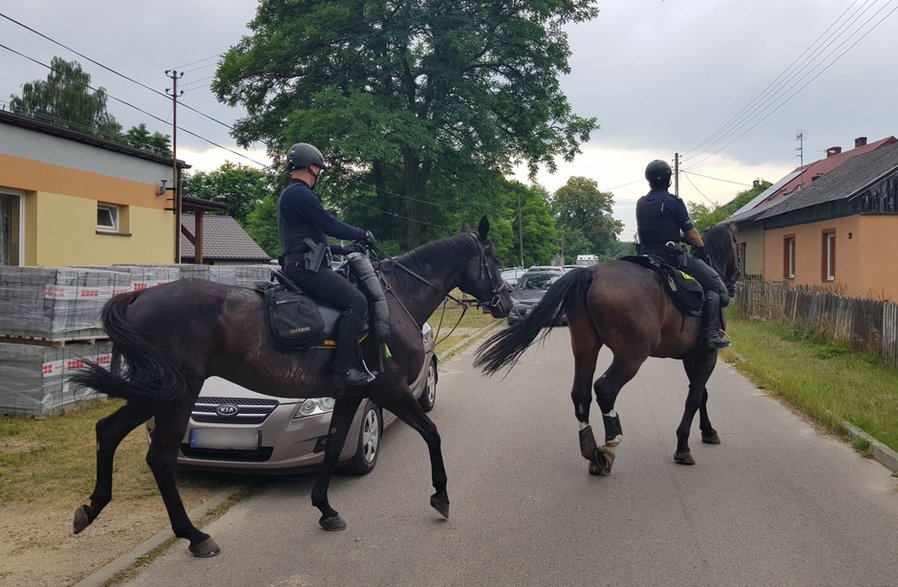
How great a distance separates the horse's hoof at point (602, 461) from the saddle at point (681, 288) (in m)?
1.55

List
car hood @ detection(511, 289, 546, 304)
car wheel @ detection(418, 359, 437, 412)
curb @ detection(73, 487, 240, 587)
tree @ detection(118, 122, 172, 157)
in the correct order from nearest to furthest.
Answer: curb @ detection(73, 487, 240, 587) < car wheel @ detection(418, 359, 437, 412) < car hood @ detection(511, 289, 546, 304) < tree @ detection(118, 122, 172, 157)

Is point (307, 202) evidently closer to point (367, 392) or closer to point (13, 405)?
point (367, 392)

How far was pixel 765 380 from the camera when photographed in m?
11.1

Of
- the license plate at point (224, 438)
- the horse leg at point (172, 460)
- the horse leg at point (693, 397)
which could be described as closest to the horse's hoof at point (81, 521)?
the horse leg at point (172, 460)

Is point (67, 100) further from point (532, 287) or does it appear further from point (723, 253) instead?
point (723, 253)

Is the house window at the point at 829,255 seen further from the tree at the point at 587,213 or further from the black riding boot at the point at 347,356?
the tree at the point at 587,213

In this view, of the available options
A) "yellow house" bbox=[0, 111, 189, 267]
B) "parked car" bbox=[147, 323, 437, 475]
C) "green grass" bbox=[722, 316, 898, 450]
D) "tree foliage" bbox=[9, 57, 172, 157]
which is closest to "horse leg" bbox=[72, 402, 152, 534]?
"parked car" bbox=[147, 323, 437, 475]

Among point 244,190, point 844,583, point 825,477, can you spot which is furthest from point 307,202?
point 244,190

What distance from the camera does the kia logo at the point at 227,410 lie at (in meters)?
5.71

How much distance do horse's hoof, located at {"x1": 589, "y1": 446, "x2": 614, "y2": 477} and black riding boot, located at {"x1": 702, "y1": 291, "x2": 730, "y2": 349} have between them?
4.99 feet

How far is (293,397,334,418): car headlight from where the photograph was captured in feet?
19.0

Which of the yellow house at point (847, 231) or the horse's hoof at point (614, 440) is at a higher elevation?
the yellow house at point (847, 231)

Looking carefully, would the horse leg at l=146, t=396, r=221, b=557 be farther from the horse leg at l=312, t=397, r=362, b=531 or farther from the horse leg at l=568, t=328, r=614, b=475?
the horse leg at l=568, t=328, r=614, b=475

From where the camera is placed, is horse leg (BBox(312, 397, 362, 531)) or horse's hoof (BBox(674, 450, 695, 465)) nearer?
horse leg (BBox(312, 397, 362, 531))
